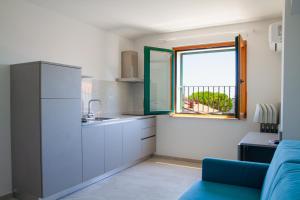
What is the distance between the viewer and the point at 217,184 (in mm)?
2115

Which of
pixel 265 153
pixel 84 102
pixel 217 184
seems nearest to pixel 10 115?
pixel 84 102

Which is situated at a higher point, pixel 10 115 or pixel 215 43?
pixel 215 43

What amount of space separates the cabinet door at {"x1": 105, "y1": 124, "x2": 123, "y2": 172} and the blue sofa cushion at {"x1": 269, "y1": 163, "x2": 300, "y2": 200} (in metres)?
2.62

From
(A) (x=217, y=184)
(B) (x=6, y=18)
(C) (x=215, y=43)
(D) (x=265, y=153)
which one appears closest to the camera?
(A) (x=217, y=184)

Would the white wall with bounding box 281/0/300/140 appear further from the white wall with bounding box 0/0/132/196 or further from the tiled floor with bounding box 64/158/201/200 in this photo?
the white wall with bounding box 0/0/132/196

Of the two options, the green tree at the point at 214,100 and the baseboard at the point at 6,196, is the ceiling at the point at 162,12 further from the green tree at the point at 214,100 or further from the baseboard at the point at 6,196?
the baseboard at the point at 6,196

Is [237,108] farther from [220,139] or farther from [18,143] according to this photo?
[18,143]

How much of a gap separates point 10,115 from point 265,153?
3.23m

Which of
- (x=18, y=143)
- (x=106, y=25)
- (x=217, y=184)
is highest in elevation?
(x=106, y=25)

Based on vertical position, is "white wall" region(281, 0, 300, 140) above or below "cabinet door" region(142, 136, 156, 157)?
above

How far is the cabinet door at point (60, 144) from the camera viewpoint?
2.63 meters

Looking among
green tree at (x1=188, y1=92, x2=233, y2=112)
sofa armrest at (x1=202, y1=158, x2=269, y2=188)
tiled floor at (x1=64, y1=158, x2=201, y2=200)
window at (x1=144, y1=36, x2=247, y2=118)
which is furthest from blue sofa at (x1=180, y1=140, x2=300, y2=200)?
green tree at (x1=188, y1=92, x2=233, y2=112)

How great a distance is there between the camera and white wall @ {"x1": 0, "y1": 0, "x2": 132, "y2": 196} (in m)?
2.82

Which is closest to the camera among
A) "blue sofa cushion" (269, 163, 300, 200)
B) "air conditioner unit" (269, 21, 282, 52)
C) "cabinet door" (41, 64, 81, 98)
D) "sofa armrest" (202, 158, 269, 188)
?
"blue sofa cushion" (269, 163, 300, 200)
